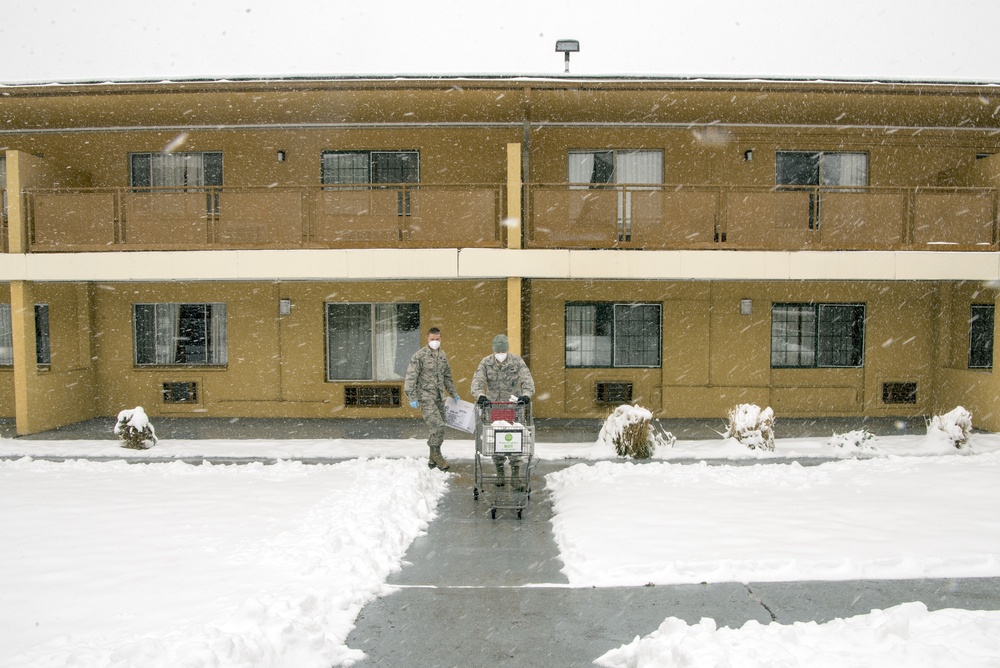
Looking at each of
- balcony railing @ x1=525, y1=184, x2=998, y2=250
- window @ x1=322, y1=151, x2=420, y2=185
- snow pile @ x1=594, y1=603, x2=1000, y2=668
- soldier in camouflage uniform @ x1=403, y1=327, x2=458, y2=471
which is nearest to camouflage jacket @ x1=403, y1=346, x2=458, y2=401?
soldier in camouflage uniform @ x1=403, y1=327, x2=458, y2=471

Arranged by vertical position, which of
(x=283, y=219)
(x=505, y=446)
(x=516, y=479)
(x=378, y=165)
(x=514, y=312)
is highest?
(x=378, y=165)

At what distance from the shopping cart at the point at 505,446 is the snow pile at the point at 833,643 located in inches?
117

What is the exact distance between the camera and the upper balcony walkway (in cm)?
1130

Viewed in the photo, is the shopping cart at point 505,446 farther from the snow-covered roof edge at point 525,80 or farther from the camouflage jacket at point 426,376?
the snow-covered roof edge at point 525,80

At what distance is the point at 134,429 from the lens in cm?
1041

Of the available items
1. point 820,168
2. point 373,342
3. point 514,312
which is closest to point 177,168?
point 373,342

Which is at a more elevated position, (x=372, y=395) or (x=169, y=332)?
(x=169, y=332)

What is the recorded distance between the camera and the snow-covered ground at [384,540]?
13.7ft

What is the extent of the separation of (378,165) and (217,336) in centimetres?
500

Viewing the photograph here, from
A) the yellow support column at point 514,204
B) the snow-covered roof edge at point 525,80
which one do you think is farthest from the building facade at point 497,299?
the yellow support column at point 514,204

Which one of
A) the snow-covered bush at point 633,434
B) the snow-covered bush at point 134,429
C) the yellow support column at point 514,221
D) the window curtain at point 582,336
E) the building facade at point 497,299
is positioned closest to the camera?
the snow-covered bush at point 633,434

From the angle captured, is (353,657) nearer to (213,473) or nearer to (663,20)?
(213,473)

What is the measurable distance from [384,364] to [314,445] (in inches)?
122

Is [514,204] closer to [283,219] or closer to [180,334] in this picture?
[283,219]
